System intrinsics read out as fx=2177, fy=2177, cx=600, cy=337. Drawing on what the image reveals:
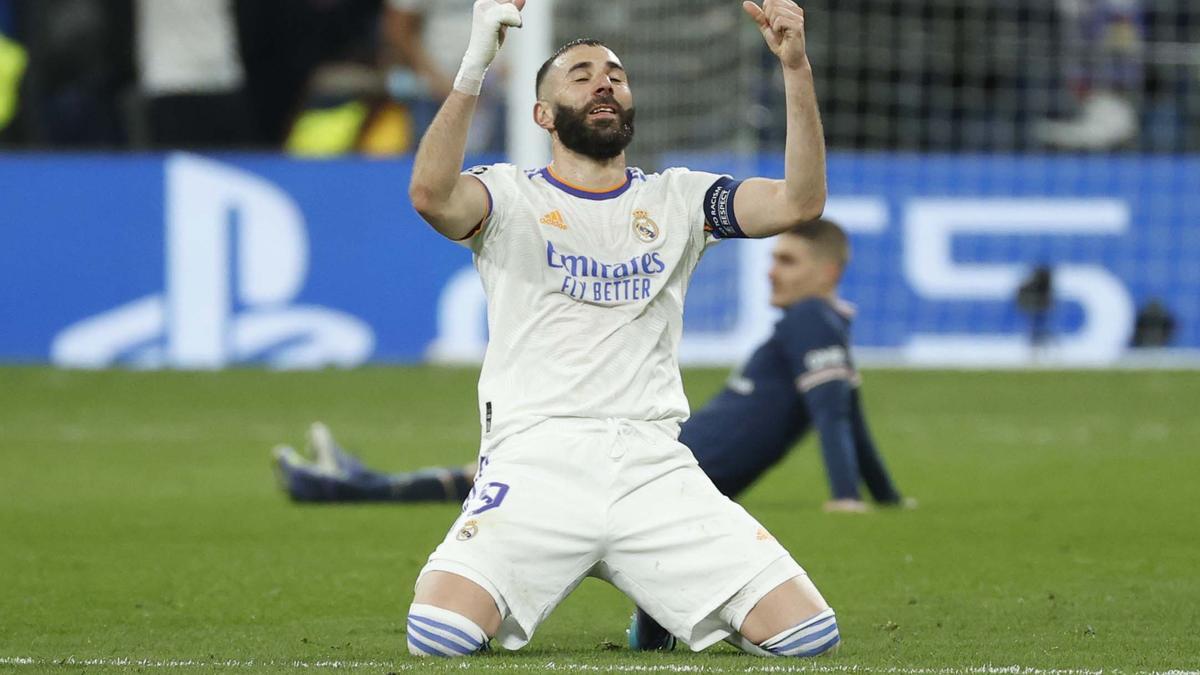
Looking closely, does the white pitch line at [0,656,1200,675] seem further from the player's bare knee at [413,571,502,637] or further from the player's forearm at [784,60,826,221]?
the player's forearm at [784,60,826,221]

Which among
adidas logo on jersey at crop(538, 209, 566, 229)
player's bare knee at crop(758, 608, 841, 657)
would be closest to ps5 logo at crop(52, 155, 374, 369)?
adidas logo on jersey at crop(538, 209, 566, 229)

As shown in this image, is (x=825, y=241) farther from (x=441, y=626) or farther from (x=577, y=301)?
(x=441, y=626)

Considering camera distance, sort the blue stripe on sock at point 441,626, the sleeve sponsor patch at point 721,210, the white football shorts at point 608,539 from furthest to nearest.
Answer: the sleeve sponsor patch at point 721,210 → the white football shorts at point 608,539 → the blue stripe on sock at point 441,626

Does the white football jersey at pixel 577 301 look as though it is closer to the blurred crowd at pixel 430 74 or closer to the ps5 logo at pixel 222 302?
the ps5 logo at pixel 222 302

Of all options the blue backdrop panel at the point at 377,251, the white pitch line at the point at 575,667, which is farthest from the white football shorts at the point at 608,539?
the blue backdrop panel at the point at 377,251

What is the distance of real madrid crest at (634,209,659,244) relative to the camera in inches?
227

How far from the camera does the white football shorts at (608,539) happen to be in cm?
541

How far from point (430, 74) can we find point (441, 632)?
14.8 m

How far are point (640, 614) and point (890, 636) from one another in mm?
698

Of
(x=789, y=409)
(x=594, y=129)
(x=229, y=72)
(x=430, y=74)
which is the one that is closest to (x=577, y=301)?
(x=594, y=129)

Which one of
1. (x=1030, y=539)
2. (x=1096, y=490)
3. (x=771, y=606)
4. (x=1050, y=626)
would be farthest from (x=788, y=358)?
(x=771, y=606)

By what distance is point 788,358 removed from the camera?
8781mm

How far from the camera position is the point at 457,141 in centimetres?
548

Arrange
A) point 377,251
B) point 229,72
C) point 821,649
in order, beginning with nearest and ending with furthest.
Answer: point 821,649
point 377,251
point 229,72
